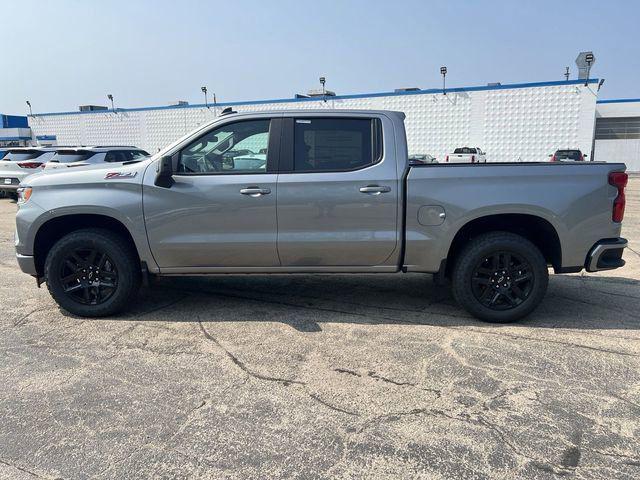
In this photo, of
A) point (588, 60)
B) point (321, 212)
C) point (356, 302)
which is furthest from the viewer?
point (588, 60)

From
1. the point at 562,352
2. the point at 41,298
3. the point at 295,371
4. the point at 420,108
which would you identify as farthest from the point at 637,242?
the point at 420,108

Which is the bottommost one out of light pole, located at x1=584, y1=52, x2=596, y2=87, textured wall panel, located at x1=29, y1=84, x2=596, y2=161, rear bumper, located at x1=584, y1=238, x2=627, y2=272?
rear bumper, located at x1=584, y1=238, x2=627, y2=272

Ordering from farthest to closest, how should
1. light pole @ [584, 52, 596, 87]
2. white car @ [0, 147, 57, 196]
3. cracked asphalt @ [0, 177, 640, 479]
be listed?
light pole @ [584, 52, 596, 87] < white car @ [0, 147, 57, 196] < cracked asphalt @ [0, 177, 640, 479]

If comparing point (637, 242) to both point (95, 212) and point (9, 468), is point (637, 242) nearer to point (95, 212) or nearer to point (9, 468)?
point (95, 212)

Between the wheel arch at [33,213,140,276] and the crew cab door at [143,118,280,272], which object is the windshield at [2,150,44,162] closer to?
the wheel arch at [33,213,140,276]

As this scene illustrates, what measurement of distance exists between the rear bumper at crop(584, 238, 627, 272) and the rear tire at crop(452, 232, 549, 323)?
410mm

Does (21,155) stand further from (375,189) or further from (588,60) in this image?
(588,60)

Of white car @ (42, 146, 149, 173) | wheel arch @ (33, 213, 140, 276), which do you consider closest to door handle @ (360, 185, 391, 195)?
wheel arch @ (33, 213, 140, 276)

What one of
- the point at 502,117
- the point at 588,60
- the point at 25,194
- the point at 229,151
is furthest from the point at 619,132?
the point at 25,194

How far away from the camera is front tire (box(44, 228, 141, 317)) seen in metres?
4.84

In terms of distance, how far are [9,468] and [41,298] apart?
3.38m

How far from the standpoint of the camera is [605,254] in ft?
15.4

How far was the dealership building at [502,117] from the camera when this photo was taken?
29328 mm

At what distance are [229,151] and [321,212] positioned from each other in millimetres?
1070
